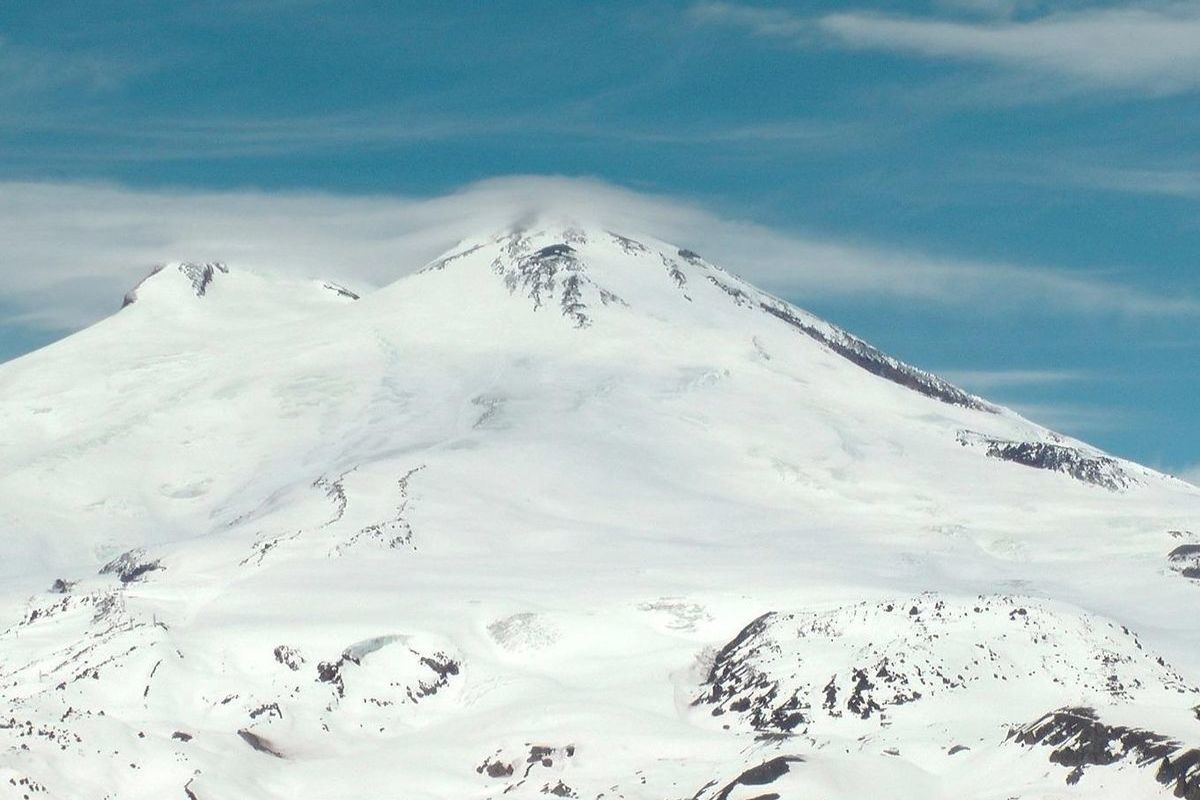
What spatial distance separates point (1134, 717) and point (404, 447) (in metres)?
102

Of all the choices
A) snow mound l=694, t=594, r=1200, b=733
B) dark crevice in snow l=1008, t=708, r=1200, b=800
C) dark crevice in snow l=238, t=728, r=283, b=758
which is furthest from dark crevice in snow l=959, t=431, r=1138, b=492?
dark crevice in snow l=1008, t=708, r=1200, b=800

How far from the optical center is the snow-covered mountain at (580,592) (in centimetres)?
8250

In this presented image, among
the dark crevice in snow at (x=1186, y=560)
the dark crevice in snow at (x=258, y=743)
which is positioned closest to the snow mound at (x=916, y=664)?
the dark crevice in snow at (x=258, y=743)

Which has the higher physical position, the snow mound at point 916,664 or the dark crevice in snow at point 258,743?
the snow mound at point 916,664

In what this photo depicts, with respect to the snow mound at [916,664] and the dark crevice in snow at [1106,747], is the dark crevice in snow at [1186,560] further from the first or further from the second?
the dark crevice in snow at [1106,747]

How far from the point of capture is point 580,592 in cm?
11769

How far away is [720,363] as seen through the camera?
641 feet

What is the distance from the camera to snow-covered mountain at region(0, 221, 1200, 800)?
3248 inches

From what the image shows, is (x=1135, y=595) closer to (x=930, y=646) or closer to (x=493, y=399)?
(x=930, y=646)

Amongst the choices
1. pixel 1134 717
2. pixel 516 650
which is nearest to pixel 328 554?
pixel 516 650

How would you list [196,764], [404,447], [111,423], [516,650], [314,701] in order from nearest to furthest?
[196,764] < [314,701] < [516,650] < [404,447] < [111,423]

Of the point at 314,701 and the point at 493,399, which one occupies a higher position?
the point at 493,399

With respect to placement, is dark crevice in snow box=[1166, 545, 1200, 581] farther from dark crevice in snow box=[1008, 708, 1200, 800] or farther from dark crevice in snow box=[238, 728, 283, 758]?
dark crevice in snow box=[1008, 708, 1200, 800]

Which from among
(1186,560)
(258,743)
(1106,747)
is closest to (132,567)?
(258,743)
